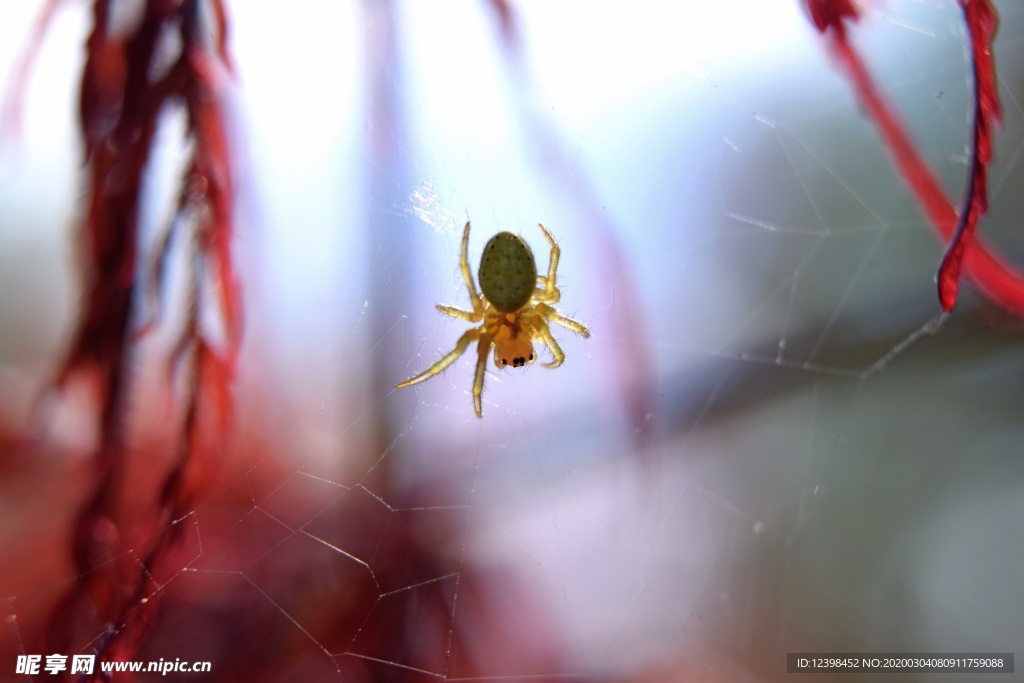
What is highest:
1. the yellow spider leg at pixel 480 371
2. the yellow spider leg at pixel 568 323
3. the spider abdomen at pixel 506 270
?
the spider abdomen at pixel 506 270

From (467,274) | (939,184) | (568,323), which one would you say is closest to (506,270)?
(467,274)

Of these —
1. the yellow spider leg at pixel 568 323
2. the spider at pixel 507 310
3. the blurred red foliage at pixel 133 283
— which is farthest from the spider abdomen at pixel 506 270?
the blurred red foliage at pixel 133 283

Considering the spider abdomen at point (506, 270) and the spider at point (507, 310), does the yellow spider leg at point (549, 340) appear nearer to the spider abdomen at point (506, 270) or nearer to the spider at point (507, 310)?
the spider at point (507, 310)

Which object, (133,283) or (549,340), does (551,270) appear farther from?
(133,283)

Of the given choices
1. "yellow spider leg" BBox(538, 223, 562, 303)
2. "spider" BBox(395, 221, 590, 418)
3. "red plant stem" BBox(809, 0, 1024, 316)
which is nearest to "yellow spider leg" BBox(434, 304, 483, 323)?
"spider" BBox(395, 221, 590, 418)

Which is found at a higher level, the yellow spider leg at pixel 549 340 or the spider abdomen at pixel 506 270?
the spider abdomen at pixel 506 270

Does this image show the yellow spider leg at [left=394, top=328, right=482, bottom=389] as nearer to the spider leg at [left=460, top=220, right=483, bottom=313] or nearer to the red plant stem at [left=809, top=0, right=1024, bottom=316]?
the spider leg at [left=460, top=220, right=483, bottom=313]

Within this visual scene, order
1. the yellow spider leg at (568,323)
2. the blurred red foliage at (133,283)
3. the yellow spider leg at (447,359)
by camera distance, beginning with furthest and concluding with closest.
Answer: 1. the yellow spider leg at (568,323)
2. the yellow spider leg at (447,359)
3. the blurred red foliage at (133,283)

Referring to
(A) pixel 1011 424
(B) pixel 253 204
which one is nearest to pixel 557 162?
(B) pixel 253 204
